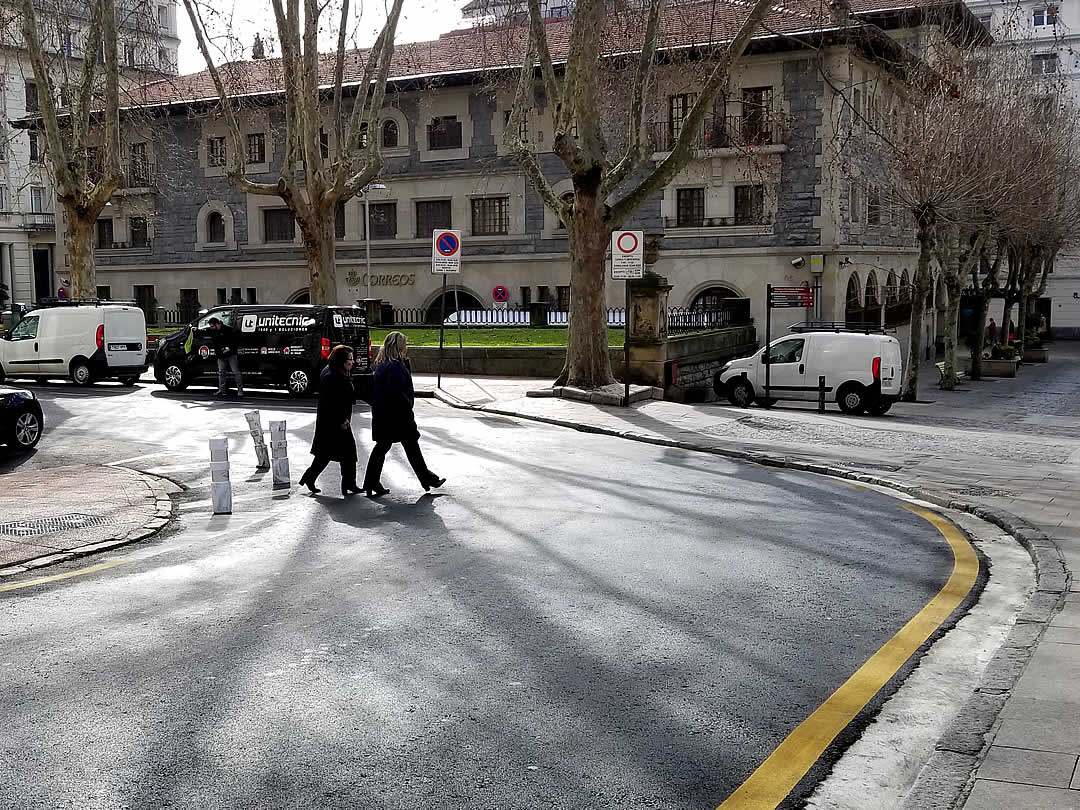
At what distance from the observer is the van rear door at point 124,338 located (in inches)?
972

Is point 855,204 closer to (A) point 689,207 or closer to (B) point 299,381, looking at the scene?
(A) point 689,207

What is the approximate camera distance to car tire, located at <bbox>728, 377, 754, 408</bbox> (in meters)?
24.5

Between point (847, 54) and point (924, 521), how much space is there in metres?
28.2

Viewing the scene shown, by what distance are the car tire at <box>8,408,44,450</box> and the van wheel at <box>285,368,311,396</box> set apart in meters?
7.22

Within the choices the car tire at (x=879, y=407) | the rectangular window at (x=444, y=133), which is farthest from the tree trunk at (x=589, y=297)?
the rectangular window at (x=444, y=133)

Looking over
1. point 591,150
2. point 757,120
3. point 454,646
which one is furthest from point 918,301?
point 454,646

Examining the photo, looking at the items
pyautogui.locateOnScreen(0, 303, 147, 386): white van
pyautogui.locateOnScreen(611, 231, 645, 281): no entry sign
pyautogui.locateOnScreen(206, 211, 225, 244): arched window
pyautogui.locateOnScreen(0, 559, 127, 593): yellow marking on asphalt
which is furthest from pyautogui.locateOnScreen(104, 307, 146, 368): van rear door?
pyautogui.locateOnScreen(206, 211, 225, 244): arched window

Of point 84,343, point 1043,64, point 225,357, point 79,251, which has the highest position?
point 1043,64

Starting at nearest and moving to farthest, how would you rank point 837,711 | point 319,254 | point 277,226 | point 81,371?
1. point 837,711
2. point 81,371
3. point 319,254
4. point 277,226

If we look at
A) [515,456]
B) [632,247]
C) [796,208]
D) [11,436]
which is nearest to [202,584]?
[515,456]

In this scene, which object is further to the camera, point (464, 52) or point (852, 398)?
point (464, 52)

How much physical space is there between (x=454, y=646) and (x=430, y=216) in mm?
37128

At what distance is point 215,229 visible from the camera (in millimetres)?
45906

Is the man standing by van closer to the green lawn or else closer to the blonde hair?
the green lawn
